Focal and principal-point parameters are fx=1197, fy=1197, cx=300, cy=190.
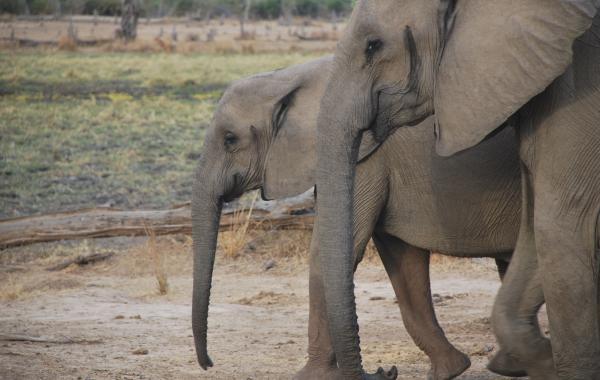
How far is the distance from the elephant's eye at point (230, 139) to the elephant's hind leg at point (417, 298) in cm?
96

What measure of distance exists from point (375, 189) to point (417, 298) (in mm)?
788

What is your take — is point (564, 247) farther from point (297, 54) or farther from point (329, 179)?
point (297, 54)

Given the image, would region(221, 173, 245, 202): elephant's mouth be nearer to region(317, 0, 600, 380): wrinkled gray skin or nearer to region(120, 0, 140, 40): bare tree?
region(317, 0, 600, 380): wrinkled gray skin

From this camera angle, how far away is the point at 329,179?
4.91 metres

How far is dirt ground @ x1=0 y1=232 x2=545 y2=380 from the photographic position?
7004 millimetres

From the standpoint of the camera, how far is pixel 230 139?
661cm

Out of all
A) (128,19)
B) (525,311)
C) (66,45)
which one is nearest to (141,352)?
(525,311)

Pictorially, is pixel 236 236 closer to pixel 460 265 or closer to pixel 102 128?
pixel 460 265

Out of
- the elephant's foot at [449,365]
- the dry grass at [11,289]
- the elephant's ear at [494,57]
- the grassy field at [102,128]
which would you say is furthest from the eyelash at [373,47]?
the grassy field at [102,128]

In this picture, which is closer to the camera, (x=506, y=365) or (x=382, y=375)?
(x=506, y=365)

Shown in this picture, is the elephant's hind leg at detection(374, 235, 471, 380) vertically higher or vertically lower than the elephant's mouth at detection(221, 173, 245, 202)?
lower

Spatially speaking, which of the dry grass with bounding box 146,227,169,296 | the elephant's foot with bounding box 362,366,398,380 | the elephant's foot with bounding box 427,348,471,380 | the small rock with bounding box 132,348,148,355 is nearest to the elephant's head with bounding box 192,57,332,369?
the small rock with bounding box 132,348,148,355

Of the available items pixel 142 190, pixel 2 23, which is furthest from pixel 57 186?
pixel 2 23

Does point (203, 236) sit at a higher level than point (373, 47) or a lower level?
lower
